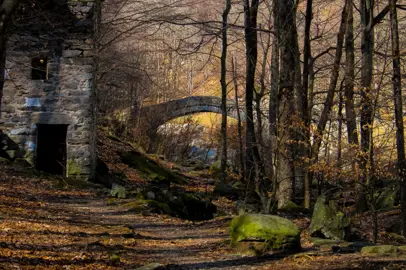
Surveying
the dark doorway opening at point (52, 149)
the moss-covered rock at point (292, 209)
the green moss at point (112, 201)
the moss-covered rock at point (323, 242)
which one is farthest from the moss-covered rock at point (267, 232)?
the dark doorway opening at point (52, 149)

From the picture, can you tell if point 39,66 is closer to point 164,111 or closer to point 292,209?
point 292,209

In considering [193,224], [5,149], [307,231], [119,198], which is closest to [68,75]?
[5,149]

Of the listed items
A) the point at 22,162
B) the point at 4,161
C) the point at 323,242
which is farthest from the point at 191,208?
the point at 4,161

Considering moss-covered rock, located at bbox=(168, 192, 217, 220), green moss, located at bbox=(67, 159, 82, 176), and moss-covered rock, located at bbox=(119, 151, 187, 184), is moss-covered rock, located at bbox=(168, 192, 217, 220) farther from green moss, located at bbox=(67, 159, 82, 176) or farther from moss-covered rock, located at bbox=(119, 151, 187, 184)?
moss-covered rock, located at bbox=(119, 151, 187, 184)

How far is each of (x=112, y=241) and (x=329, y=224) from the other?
330cm

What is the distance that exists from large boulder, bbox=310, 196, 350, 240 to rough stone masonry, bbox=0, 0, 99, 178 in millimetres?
8280

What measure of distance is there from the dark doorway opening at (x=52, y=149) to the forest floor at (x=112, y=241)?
3.80 m

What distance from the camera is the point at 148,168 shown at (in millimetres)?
20125

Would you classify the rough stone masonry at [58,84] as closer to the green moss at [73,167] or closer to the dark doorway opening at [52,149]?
the green moss at [73,167]

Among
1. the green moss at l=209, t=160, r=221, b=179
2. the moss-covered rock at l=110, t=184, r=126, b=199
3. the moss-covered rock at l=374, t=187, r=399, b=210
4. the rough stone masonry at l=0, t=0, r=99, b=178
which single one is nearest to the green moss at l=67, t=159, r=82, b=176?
the rough stone masonry at l=0, t=0, r=99, b=178

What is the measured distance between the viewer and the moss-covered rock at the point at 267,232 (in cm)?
700

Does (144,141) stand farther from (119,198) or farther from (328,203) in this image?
(328,203)

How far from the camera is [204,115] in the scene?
1690 inches

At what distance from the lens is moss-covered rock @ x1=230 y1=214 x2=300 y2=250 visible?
7004 mm
